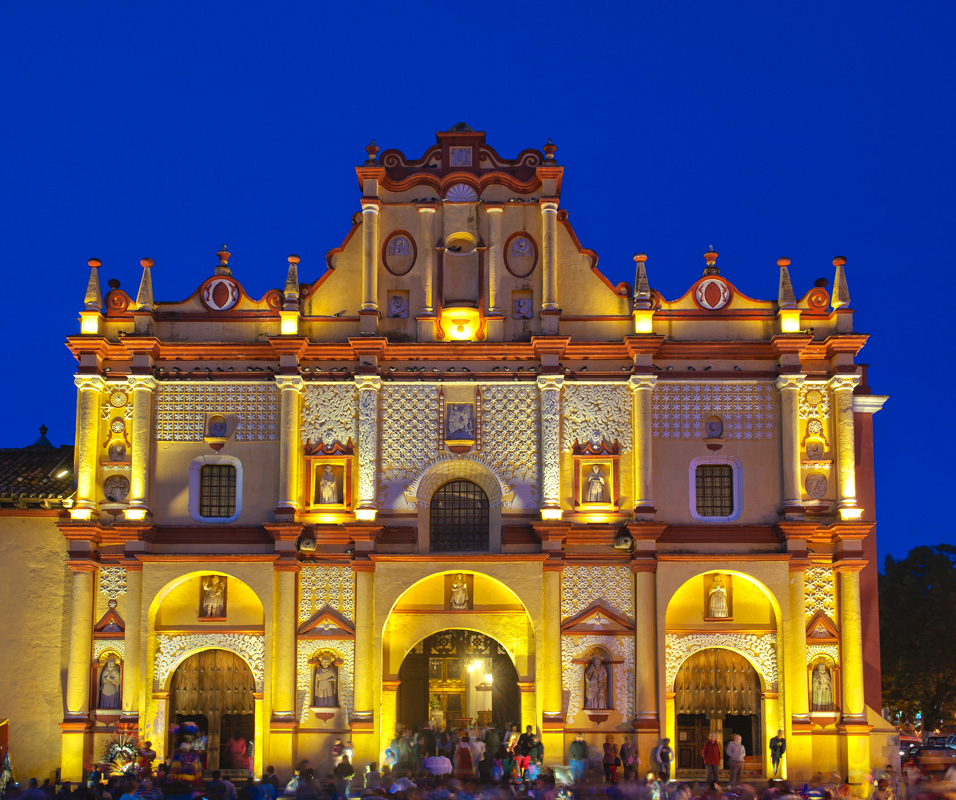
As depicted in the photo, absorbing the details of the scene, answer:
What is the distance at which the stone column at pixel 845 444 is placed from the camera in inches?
1409

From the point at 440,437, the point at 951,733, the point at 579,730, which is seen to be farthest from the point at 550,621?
the point at 951,733

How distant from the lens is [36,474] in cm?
3862

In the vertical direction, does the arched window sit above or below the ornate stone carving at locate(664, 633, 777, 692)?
above

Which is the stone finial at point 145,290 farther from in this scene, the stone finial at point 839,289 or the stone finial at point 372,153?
the stone finial at point 839,289

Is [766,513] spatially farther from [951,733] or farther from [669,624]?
[951,733]

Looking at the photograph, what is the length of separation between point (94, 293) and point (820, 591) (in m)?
23.0

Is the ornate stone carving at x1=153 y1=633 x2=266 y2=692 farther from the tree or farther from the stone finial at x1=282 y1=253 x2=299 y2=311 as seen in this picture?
the tree

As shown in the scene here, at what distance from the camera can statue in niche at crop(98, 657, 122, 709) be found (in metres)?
35.2

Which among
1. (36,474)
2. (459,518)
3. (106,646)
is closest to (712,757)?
(459,518)

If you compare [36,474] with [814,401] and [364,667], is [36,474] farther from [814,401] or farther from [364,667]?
[814,401]

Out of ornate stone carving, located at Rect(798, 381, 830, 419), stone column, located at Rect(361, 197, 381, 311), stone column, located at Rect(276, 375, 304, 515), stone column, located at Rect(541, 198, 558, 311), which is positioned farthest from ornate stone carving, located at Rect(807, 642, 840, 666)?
stone column, located at Rect(361, 197, 381, 311)

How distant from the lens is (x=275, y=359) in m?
37.2

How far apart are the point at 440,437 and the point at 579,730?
360 inches

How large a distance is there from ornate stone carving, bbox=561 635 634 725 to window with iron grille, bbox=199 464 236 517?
1047 cm
